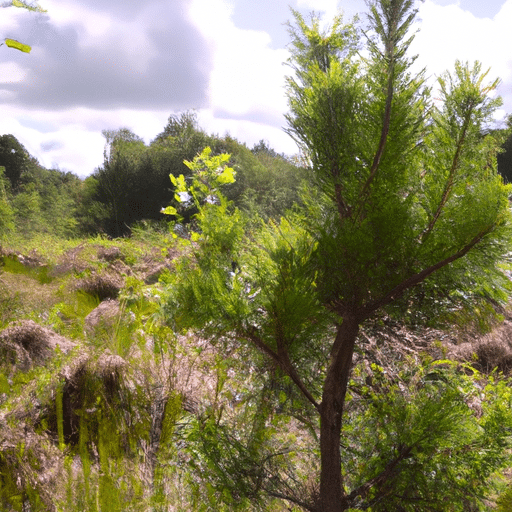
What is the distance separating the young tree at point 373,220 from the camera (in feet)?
4.06

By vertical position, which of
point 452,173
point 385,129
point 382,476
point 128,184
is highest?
point 128,184

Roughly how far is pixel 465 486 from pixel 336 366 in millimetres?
633

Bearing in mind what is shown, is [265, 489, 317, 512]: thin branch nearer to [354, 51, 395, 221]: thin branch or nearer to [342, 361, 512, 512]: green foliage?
[342, 361, 512, 512]: green foliage

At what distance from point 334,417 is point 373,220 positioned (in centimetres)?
71

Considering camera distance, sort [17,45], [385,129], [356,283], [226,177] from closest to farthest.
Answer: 1. [17,45]
2. [385,129]
3. [356,283]
4. [226,177]

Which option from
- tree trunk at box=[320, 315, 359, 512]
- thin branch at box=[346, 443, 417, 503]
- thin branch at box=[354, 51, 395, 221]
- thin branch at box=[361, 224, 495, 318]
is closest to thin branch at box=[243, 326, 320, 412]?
tree trunk at box=[320, 315, 359, 512]

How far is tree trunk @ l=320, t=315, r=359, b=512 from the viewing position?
57.1 inches

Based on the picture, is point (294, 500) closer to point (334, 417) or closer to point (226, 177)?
point (334, 417)

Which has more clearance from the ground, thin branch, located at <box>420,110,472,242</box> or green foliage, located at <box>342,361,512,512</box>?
thin branch, located at <box>420,110,472,242</box>

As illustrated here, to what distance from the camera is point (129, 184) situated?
12.6m

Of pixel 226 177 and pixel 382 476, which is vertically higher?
pixel 226 177

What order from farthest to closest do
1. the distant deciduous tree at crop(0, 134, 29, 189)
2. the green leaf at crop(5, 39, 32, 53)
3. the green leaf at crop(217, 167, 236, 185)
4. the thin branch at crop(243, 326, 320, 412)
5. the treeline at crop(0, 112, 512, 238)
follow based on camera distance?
the distant deciduous tree at crop(0, 134, 29, 189) < the treeline at crop(0, 112, 512, 238) < the green leaf at crop(217, 167, 236, 185) < the thin branch at crop(243, 326, 320, 412) < the green leaf at crop(5, 39, 32, 53)

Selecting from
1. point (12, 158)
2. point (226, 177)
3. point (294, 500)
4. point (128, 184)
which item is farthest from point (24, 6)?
point (12, 158)

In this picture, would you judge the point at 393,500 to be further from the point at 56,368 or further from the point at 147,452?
the point at 56,368
